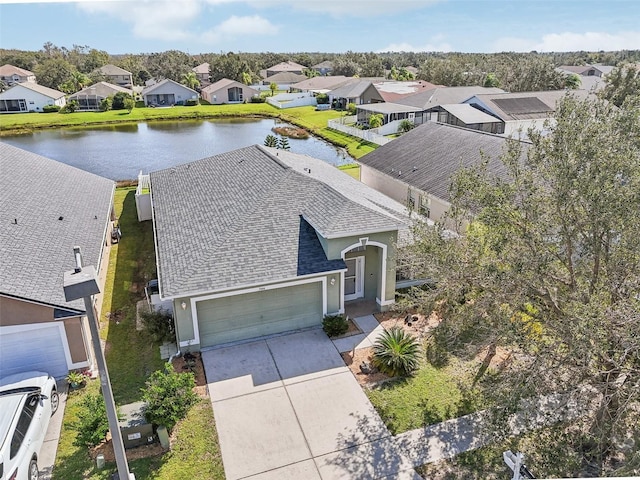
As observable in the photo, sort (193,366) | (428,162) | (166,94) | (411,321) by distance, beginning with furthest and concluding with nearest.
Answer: (166,94)
(428,162)
(411,321)
(193,366)

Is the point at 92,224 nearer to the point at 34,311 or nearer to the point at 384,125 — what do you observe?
the point at 34,311

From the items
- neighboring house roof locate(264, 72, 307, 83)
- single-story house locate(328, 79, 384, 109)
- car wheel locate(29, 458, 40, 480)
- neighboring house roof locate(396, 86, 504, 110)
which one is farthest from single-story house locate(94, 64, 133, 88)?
car wheel locate(29, 458, 40, 480)

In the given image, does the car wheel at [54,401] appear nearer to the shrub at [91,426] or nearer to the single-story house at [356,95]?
the shrub at [91,426]

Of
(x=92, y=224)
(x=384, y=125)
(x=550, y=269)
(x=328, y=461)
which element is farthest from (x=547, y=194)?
(x=384, y=125)

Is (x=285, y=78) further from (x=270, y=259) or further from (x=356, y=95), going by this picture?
(x=270, y=259)

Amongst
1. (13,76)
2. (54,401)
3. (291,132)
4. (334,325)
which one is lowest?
(54,401)

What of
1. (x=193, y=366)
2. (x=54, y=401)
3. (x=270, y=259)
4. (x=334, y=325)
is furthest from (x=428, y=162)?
(x=54, y=401)

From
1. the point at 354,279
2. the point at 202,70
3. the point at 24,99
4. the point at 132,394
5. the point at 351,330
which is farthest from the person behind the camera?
the point at 202,70

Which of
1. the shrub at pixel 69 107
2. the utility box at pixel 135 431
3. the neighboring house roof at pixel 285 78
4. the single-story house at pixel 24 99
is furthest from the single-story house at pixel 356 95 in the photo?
the utility box at pixel 135 431
